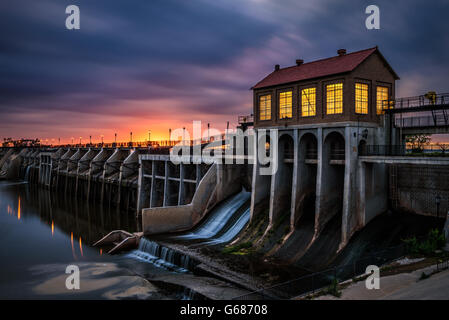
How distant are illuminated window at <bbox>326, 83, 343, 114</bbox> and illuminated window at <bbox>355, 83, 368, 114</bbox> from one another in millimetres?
1156

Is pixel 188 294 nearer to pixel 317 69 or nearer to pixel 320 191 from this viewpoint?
pixel 320 191

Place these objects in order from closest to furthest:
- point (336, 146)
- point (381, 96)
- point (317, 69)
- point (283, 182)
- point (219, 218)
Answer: point (381, 96) → point (317, 69) → point (336, 146) → point (283, 182) → point (219, 218)

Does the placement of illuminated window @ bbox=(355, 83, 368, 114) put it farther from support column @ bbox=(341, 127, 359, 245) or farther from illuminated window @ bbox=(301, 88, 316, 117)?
illuminated window @ bbox=(301, 88, 316, 117)

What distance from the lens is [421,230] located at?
23.0 metres

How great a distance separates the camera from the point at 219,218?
35188 mm

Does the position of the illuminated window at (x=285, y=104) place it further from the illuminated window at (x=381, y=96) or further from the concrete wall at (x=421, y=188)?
the concrete wall at (x=421, y=188)

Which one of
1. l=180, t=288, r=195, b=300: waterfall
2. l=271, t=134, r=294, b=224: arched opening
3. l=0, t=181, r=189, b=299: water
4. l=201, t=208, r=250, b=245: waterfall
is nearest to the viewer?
l=180, t=288, r=195, b=300: waterfall

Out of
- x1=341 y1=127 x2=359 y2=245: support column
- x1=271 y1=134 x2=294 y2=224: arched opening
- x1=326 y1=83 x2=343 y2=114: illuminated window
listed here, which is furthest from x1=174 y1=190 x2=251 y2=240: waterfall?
x1=326 y1=83 x2=343 y2=114: illuminated window

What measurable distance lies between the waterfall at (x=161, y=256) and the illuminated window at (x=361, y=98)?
57.0 ft

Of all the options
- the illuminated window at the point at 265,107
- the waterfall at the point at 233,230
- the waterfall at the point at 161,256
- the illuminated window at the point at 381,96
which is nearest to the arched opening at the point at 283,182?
the illuminated window at the point at 265,107

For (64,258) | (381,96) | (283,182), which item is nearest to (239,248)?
(283,182)

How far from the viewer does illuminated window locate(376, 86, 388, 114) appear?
28161mm

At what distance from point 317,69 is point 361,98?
4915 millimetres

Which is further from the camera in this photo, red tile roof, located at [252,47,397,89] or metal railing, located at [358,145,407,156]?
red tile roof, located at [252,47,397,89]
